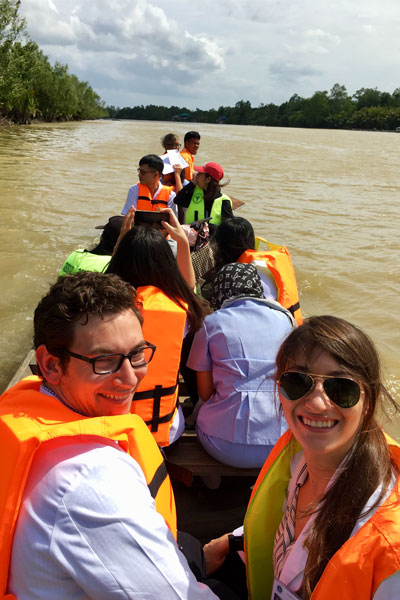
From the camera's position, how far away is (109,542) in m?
1.07

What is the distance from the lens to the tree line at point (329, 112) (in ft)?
270

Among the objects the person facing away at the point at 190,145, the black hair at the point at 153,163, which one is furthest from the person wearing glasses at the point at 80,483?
the person facing away at the point at 190,145

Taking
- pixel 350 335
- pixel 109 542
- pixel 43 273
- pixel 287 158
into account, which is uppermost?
pixel 287 158

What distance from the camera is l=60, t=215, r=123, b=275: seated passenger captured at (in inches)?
144

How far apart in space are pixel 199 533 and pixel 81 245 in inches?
236

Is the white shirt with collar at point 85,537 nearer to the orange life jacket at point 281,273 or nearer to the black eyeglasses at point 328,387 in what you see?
the black eyeglasses at point 328,387

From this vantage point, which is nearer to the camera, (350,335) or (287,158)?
(350,335)

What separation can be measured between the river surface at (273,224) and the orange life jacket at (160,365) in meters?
2.20

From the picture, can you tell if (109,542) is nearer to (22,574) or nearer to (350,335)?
(22,574)

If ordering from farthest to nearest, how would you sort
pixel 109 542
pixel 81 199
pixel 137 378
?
pixel 81 199, pixel 137 378, pixel 109 542

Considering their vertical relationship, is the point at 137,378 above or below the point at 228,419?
above

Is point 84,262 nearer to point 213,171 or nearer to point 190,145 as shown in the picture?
point 213,171

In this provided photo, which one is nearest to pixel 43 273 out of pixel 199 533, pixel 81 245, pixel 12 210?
pixel 81 245

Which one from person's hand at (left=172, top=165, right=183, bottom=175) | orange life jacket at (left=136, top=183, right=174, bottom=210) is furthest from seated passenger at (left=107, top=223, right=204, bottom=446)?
person's hand at (left=172, top=165, right=183, bottom=175)
